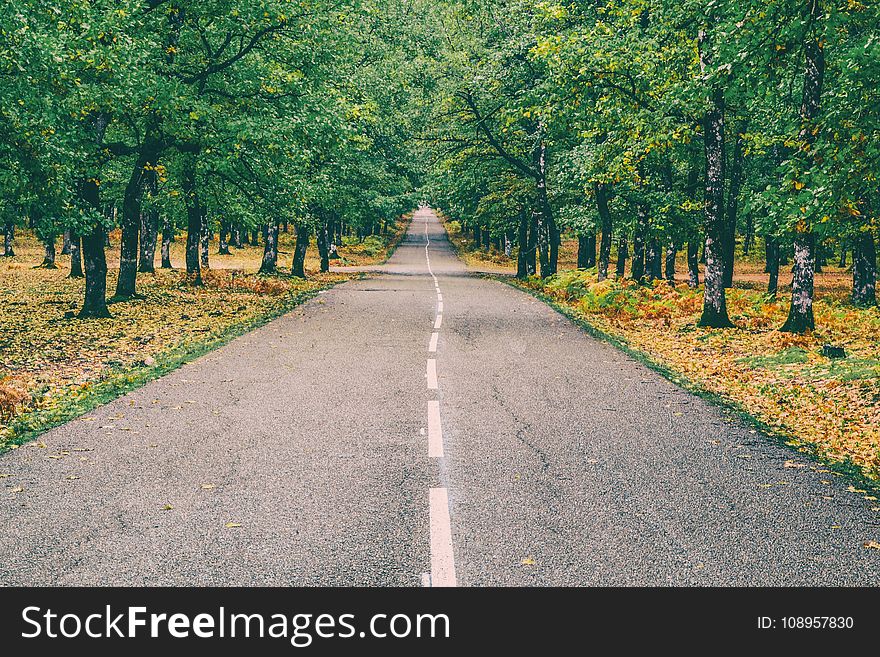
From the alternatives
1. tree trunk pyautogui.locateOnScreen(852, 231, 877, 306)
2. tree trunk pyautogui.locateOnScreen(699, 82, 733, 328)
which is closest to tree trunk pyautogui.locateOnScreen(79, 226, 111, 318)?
tree trunk pyautogui.locateOnScreen(699, 82, 733, 328)

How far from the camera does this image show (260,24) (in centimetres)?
1795

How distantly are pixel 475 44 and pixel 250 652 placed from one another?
109 feet

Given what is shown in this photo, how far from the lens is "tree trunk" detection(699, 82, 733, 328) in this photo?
17.4 metres

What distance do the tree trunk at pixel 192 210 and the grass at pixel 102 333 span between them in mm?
759

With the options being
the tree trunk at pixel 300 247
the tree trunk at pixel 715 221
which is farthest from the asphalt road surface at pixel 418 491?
the tree trunk at pixel 300 247

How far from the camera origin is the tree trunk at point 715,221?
1741 centimetres

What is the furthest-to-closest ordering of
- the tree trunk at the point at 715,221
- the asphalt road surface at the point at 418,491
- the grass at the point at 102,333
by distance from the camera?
the tree trunk at the point at 715,221
the grass at the point at 102,333
the asphalt road surface at the point at 418,491

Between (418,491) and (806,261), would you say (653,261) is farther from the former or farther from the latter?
(418,491)

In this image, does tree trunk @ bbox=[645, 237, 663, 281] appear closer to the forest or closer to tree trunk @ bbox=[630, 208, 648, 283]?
the forest

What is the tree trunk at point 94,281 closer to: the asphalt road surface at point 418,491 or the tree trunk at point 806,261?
the asphalt road surface at point 418,491

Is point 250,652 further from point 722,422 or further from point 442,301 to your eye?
point 442,301

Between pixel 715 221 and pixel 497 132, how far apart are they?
18.6 meters

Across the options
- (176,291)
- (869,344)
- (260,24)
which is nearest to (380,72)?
(176,291)

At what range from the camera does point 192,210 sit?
A: 1091 inches
